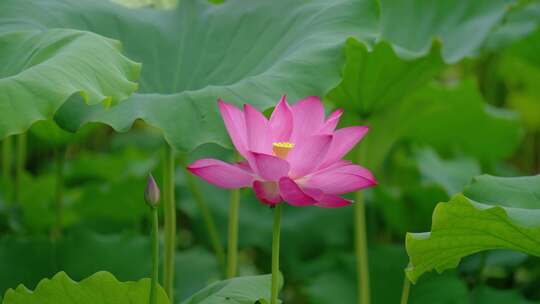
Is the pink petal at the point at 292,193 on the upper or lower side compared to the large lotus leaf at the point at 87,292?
upper

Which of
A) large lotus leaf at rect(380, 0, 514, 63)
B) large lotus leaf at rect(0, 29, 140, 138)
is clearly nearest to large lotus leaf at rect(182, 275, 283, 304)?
large lotus leaf at rect(0, 29, 140, 138)

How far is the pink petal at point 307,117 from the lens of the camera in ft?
3.48

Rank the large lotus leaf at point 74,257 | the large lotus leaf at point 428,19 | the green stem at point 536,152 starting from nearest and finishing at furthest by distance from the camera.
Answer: the large lotus leaf at point 74,257, the large lotus leaf at point 428,19, the green stem at point 536,152

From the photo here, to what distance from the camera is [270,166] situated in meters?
0.95

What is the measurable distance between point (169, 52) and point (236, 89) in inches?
11.5

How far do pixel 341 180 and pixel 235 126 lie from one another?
136 mm

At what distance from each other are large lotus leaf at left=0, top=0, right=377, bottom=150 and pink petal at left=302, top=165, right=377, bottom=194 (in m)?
0.17

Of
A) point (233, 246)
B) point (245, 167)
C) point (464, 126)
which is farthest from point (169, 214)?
point (464, 126)

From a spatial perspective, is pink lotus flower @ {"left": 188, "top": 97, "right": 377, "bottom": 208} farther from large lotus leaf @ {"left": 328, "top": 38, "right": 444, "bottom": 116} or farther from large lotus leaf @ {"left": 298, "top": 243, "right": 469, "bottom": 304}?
large lotus leaf @ {"left": 298, "top": 243, "right": 469, "bottom": 304}

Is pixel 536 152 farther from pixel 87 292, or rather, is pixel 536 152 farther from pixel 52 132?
pixel 87 292

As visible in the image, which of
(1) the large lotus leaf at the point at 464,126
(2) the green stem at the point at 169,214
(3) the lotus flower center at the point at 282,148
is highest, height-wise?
(3) the lotus flower center at the point at 282,148

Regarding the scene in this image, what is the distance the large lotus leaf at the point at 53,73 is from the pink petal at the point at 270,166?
0.19m

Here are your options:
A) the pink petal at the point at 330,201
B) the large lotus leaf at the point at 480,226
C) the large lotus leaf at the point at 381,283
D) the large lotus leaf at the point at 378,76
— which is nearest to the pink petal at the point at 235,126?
the pink petal at the point at 330,201

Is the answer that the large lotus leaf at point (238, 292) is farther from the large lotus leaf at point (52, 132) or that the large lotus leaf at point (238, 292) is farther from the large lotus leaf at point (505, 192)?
the large lotus leaf at point (52, 132)
